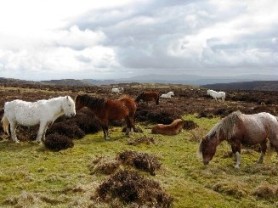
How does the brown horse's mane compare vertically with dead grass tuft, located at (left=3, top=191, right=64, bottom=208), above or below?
above

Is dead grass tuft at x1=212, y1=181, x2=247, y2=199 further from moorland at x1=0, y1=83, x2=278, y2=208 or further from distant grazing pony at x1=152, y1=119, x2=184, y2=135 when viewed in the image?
distant grazing pony at x1=152, y1=119, x2=184, y2=135

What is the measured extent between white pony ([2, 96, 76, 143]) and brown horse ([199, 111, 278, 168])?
20.8ft

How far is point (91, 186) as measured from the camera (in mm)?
9703

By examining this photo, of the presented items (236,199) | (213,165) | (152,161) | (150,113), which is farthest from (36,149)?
(150,113)

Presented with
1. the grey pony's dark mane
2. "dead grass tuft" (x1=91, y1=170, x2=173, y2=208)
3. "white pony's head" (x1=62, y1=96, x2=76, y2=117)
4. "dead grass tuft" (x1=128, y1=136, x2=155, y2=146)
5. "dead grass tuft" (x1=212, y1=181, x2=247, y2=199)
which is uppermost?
"white pony's head" (x1=62, y1=96, x2=76, y2=117)

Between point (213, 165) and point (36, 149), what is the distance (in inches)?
266

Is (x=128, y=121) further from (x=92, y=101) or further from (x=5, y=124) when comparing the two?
(x=5, y=124)

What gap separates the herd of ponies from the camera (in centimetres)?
1306

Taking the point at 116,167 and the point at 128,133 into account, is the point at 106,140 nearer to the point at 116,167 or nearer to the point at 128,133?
the point at 128,133

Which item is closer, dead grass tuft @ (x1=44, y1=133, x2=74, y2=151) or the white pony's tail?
dead grass tuft @ (x1=44, y1=133, x2=74, y2=151)

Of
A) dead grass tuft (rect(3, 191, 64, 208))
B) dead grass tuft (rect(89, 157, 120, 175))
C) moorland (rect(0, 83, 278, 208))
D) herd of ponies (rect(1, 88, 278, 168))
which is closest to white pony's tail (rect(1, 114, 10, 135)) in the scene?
herd of ponies (rect(1, 88, 278, 168))

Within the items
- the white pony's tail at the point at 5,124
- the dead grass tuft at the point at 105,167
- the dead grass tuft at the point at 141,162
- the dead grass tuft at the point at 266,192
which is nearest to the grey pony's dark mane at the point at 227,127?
the dead grass tuft at the point at 141,162

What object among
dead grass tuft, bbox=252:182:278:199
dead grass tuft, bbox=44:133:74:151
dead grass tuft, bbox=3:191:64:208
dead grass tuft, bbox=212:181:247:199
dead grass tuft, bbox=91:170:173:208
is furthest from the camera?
dead grass tuft, bbox=44:133:74:151

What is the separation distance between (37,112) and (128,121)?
477 centimetres
